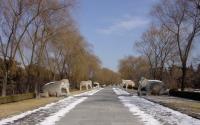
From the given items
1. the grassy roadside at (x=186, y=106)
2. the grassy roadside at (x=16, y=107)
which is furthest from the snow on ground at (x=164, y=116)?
the grassy roadside at (x=16, y=107)

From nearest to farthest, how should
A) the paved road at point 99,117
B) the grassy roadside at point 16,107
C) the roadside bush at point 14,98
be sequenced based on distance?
1. the paved road at point 99,117
2. the grassy roadside at point 16,107
3. the roadside bush at point 14,98

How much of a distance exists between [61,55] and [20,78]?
16942mm

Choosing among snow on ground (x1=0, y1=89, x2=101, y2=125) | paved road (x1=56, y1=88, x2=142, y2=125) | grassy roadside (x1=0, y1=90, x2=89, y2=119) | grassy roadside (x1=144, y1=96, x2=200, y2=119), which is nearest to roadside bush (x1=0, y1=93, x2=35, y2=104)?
grassy roadside (x1=0, y1=90, x2=89, y2=119)

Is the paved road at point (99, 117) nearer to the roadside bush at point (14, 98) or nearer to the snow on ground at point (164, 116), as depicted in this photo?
the snow on ground at point (164, 116)

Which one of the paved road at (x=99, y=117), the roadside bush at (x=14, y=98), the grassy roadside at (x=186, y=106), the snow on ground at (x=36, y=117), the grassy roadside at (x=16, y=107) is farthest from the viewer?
the roadside bush at (x=14, y=98)

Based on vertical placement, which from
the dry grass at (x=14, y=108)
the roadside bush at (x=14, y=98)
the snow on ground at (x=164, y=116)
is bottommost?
the snow on ground at (x=164, y=116)

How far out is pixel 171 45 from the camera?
79000 mm

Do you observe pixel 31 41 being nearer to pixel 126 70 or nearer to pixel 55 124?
pixel 55 124

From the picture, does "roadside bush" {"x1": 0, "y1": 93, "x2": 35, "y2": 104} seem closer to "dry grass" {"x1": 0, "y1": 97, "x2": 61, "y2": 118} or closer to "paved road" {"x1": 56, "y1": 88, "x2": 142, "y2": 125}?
"dry grass" {"x1": 0, "y1": 97, "x2": 61, "y2": 118}

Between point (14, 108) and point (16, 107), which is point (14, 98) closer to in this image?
point (16, 107)

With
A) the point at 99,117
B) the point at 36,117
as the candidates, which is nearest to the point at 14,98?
the point at 36,117

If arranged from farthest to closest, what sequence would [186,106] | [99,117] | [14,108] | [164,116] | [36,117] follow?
[186,106]
[14,108]
[164,116]
[36,117]
[99,117]

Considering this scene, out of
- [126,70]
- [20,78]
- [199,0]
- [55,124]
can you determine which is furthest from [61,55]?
[126,70]

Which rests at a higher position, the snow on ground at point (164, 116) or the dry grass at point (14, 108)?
the dry grass at point (14, 108)
